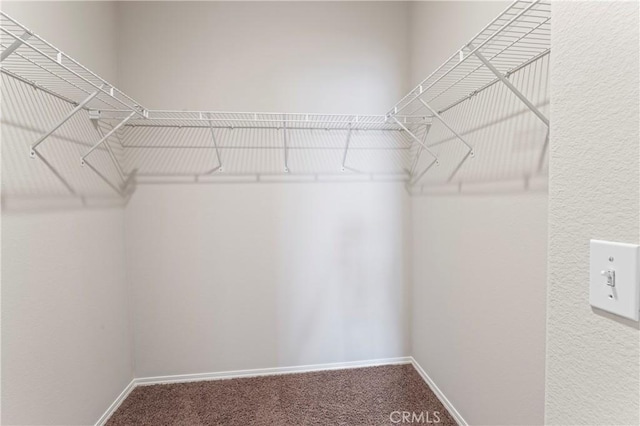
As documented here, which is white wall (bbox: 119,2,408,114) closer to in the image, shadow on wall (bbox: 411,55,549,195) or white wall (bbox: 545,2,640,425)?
shadow on wall (bbox: 411,55,549,195)

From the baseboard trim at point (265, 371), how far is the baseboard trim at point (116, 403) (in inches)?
2.0

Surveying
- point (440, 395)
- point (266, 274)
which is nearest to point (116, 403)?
point (266, 274)

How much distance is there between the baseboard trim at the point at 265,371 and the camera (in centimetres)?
207

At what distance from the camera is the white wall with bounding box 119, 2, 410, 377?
79.6 inches

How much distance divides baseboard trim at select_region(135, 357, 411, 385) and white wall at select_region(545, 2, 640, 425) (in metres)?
1.80

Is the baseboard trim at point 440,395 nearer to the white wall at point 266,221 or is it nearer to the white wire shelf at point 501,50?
the white wall at point 266,221

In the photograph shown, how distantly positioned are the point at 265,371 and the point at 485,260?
165 centimetres

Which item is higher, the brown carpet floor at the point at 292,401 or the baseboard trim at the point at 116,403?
the baseboard trim at the point at 116,403

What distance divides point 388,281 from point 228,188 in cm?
135

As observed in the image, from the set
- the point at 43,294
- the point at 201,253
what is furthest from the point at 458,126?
the point at 43,294

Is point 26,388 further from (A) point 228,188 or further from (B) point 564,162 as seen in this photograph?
(B) point 564,162

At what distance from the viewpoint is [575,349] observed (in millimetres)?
524

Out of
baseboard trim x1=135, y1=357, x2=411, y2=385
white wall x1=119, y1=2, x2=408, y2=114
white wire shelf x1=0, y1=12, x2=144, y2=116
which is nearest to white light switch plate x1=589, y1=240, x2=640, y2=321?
white wire shelf x1=0, y1=12, x2=144, y2=116

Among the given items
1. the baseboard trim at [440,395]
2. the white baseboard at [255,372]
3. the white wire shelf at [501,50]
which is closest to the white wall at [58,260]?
the white baseboard at [255,372]
